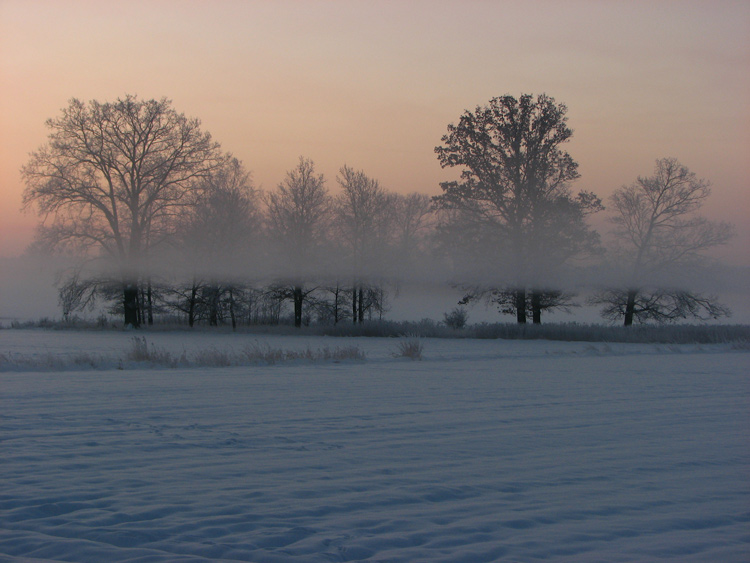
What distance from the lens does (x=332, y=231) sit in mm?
33156

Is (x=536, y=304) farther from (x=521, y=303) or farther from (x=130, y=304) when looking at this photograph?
(x=130, y=304)

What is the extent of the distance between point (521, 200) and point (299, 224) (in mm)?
11330

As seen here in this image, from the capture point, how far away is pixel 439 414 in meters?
7.33

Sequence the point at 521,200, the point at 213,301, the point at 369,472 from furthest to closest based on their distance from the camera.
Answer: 1. the point at 213,301
2. the point at 521,200
3. the point at 369,472

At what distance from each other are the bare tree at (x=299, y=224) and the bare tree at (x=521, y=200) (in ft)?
23.6

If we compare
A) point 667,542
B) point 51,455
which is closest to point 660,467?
point 667,542

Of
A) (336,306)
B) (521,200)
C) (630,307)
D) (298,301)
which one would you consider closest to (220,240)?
(298,301)

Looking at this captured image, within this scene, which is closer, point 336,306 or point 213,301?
point 213,301

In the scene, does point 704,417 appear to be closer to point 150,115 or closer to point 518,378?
point 518,378

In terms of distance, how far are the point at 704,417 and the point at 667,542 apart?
445cm

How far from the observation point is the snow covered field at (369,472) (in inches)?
132

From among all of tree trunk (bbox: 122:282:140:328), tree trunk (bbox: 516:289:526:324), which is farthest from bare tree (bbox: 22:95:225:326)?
tree trunk (bbox: 516:289:526:324)

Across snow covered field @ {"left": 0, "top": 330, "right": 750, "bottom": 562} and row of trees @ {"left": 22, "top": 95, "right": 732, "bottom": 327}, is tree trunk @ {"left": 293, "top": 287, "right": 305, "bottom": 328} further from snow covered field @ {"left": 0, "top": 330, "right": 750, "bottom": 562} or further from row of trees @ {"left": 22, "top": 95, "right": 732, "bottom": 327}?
snow covered field @ {"left": 0, "top": 330, "right": 750, "bottom": 562}

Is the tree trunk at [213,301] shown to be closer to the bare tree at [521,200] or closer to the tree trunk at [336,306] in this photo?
the tree trunk at [336,306]
